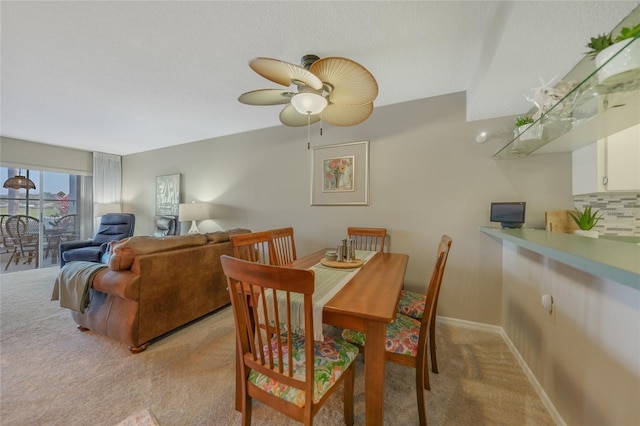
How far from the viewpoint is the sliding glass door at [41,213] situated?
4.07 m

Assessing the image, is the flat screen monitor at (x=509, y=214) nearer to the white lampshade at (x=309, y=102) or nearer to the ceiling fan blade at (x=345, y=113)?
the ceiling fan blade at (x=345, y=113)

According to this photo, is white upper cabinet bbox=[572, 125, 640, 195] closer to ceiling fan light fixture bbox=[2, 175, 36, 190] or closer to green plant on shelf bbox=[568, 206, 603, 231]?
green plant on shelf bbox=[568, 206, 603, 231]

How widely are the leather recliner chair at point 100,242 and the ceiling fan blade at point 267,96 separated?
3564 mm

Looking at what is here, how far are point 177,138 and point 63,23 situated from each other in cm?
259

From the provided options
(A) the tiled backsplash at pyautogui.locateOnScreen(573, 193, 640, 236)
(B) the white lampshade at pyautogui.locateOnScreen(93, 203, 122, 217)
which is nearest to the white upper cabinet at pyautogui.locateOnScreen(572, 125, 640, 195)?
(A) the tiled backsplash at pyautogui.locateOnScreen(573, 193, 640, 236)

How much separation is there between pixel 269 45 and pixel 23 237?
229 inches

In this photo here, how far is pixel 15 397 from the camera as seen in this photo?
1402 mm

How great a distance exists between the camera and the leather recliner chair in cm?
346

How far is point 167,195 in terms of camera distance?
4.50 metres

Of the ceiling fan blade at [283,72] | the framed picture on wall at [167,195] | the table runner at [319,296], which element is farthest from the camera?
the framed picture on wall at [167,195]

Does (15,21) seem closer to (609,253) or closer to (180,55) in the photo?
(180,55)

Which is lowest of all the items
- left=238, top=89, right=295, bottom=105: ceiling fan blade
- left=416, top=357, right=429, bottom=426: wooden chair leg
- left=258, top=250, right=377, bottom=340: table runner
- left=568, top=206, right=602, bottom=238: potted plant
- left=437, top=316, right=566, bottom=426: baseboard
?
left=437, top=316, right=566, bottom=426: baseboard

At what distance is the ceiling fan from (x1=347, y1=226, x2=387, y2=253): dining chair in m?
1.21

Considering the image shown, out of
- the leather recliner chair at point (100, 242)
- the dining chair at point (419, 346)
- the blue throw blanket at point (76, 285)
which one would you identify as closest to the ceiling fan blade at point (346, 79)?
the dining chair at point (419, 346)
